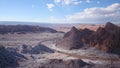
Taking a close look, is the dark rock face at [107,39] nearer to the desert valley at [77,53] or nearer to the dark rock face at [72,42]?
the desert valley at [77,53]

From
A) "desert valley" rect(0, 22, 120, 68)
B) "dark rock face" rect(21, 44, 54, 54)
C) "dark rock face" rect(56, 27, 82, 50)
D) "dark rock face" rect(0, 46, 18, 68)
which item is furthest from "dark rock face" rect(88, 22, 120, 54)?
"dark rock face" rect(0, 46, 18, 68)

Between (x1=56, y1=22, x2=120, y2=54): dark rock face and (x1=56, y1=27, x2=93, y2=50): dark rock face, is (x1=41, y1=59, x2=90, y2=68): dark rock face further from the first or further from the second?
(x1=56, y1=27, x2=93, y2=50): dark rock face

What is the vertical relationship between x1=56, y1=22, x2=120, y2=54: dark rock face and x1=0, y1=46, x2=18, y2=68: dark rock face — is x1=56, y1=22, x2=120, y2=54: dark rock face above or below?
above

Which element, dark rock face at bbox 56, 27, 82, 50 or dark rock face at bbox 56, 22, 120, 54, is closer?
dark rock face at bbox 56, 22, 120, 54

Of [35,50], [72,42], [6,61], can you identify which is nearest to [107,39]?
[72,42]

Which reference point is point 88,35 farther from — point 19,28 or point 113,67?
point 19,28

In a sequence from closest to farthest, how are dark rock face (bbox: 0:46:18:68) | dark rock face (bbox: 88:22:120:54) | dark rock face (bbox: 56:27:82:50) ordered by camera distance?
dark rock face (bbox: 0:46:18:68) → dark rock face (bbox: 88:22:120:54) → dark rock face (bbox: 56:27:82:50)

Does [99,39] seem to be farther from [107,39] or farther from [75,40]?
[75,40]

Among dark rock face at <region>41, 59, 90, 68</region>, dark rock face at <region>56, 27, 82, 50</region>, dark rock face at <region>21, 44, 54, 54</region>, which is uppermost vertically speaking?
dark rock face at <region>56, 27, 82, 50</region>
